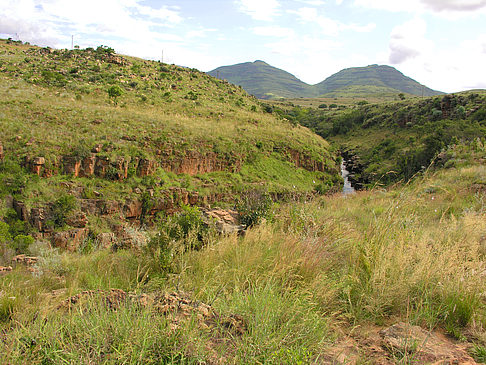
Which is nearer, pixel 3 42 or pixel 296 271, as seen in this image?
pixel 296 271

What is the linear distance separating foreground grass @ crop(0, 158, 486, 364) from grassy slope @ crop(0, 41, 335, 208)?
9764mm

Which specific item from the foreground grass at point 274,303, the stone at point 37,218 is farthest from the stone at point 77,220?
the foreground grass at point 274,303

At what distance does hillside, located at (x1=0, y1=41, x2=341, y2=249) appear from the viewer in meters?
14.7

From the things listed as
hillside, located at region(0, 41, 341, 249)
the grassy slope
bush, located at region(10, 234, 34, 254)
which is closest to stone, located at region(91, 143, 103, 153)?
hillside, located at region(0, 41, 341, 249)

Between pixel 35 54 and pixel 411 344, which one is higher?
pixel 35 54

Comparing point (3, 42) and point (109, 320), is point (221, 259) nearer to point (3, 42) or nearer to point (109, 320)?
point (109, 320)

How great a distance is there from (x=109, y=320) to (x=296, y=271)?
187cm

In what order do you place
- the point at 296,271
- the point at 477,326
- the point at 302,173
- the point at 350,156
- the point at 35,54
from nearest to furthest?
the point at 477,326 < the point at 296,271 < the point at 302,173 < the point at 35,54 < the point at 350,156

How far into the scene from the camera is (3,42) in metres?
46.0

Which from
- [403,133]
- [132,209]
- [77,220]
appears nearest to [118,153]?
[132,209]

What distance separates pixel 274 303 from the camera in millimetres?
2424

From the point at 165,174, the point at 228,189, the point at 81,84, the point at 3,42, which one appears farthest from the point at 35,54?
the point at 228,189

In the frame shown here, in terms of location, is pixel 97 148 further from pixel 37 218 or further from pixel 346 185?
pixel 346 185

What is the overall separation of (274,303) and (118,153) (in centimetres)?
1852
